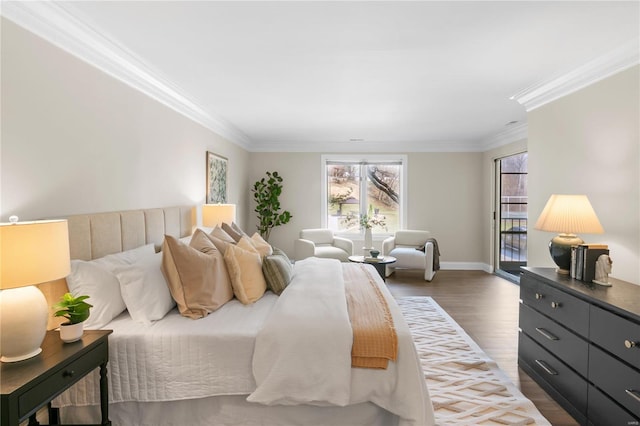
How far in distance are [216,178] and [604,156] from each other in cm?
423

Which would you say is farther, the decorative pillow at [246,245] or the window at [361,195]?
the window at [361,195]

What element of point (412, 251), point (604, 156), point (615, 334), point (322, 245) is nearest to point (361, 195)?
point (322, 245)

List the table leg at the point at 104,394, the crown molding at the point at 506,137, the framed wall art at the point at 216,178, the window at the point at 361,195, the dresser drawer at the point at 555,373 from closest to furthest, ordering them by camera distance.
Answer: the table leg at the point at 104,394, the dresser drawer at the point at 555,373, the framed wall art at the point at 216,178, the crown molding at the point at 506,137, the window at the point at 361,195

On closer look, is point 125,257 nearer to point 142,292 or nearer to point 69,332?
point 142,292

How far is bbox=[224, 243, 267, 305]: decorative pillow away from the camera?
251cm

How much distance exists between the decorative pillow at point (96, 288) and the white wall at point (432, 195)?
4.74 meters

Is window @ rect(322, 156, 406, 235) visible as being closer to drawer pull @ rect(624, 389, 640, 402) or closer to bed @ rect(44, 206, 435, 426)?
bed @ rect(44, 206, 435, 426)

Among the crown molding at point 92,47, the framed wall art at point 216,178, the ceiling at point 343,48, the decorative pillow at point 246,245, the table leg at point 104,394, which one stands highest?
the ceiling at point 343,48

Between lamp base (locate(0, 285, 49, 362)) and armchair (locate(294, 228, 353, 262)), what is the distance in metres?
4.50

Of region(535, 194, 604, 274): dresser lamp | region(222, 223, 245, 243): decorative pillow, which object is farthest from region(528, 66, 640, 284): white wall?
region(222, 223, 245, 243): decorative pillow

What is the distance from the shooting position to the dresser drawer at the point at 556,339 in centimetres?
215

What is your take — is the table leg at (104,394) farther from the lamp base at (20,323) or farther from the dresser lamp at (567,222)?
the dresser lamp at (567,222)

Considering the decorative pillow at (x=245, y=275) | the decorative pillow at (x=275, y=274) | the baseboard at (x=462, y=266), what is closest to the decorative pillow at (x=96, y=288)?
the decorative pillow at (x=245, y=275)

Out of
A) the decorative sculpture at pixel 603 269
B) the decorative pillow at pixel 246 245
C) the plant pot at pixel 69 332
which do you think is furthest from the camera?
the decorative pillow at pixel 246 245
